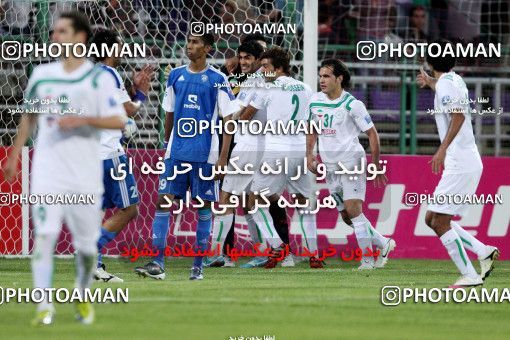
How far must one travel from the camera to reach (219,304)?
28.5ft

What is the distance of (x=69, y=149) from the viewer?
24.3 feet

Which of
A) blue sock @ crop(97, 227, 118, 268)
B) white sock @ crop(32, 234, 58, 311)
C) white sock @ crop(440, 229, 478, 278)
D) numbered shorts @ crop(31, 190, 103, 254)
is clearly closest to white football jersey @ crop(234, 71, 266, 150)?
blue sock @ crop(97, 227, 118, 268)

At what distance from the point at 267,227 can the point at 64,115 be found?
17.3ft

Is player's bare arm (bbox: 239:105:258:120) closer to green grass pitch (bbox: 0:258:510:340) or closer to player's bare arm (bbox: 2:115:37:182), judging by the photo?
green grass pitch (bbox: 0:258:510:340)

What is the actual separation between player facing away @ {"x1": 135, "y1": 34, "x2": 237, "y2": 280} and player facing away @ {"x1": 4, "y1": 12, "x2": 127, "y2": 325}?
3349mm

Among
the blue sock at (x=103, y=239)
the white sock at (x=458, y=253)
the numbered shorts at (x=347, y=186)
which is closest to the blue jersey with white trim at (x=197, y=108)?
the blue sock at (x=103, y=239)

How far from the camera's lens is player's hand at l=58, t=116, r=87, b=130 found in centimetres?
727

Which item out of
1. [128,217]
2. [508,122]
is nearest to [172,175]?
[128,217]

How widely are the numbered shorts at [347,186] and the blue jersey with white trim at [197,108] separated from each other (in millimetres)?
1611

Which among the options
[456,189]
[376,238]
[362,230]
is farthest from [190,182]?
[456,189]

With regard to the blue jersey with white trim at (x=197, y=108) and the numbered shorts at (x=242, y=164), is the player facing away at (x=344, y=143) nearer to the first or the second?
the numbered shorts at (x=242, y=164)

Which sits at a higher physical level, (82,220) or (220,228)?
(82,220)

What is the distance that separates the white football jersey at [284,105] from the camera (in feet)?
40.5

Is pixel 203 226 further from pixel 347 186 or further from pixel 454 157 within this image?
pixel 454 157
